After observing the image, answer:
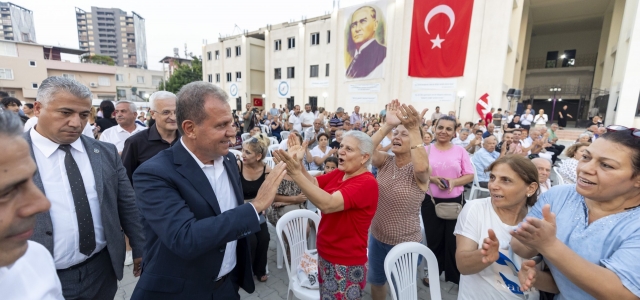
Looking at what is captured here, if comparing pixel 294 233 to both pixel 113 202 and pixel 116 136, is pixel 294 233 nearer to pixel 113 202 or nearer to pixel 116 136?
pixel 113 202

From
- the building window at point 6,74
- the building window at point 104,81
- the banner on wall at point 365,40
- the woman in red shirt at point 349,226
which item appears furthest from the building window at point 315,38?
the building window at point 6,74

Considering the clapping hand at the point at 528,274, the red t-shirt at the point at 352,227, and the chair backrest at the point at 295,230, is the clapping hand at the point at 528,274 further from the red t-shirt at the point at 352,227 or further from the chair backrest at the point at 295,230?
the chair backrest at the point at 295,230

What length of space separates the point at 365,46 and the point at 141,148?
64.5 ft

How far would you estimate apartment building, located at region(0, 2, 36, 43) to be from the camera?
76500mm

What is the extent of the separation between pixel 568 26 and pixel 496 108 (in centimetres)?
1458

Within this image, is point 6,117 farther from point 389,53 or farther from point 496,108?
point 389,53

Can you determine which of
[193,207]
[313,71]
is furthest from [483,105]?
[193,207]

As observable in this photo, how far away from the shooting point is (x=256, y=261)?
11.3 ft

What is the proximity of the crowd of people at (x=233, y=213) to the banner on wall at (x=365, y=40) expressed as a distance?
737 inches

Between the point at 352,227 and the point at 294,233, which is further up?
the point at 352,227

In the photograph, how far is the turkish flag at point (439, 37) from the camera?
53.6 feet

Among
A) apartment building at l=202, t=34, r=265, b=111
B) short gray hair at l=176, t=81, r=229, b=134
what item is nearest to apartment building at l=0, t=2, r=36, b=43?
apartment building at l=202, t=34, r=265, b=111

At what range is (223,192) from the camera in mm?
1607

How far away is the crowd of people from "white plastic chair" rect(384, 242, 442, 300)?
237mm
